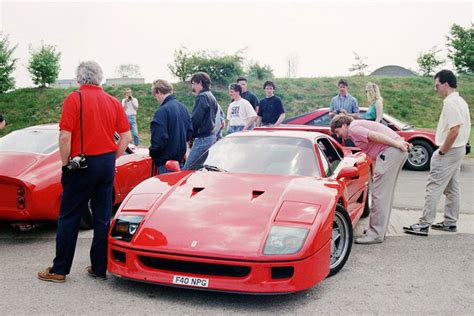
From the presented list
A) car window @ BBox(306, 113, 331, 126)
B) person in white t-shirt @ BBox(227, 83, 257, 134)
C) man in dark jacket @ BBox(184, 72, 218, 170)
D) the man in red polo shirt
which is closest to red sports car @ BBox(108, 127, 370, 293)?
the man in red polo shirt

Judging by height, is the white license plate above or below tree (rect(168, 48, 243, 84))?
below

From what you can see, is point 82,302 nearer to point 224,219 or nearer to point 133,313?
point 133,313

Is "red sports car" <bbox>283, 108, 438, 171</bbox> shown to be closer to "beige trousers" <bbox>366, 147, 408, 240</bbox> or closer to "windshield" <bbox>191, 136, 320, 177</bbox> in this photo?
"beige trousers" <bbox>366, 147, 408, 240</bbox>

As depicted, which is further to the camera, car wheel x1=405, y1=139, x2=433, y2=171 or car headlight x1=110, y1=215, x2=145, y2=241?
car wheel x1=405, y1=139, x2=433, y2=171

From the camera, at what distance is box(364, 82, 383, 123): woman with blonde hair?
8.20 m

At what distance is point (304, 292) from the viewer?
153 inches

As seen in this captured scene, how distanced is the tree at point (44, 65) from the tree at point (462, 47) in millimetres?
19534

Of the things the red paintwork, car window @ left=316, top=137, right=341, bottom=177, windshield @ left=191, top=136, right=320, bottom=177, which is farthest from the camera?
the red paintwork

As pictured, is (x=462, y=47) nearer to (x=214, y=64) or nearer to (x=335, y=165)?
(x=214, y=64)

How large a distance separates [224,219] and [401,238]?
2667 millimetres

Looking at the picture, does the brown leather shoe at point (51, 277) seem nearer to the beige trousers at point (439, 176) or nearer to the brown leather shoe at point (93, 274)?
the brown leather shoe at point (93, 274)

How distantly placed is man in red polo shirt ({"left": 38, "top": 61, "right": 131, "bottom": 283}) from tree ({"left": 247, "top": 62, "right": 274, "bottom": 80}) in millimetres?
20621

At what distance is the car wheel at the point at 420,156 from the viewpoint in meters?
11.1

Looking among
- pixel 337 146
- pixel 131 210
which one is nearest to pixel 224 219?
pixel 131 210
